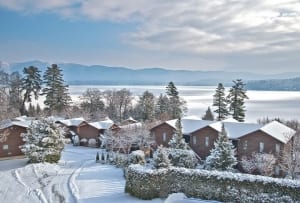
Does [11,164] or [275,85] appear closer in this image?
[11,164]

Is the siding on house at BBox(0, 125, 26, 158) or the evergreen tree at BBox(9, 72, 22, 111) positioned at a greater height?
the evergreen tree at BBox(9, 72, 22, 111)

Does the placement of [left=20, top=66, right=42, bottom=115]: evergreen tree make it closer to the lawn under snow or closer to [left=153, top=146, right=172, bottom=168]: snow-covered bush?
the lawn under snow

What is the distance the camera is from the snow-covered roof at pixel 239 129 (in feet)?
119

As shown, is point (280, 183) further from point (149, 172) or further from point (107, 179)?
point (107, 179)

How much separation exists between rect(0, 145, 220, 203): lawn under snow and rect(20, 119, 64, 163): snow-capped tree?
100 centimetres

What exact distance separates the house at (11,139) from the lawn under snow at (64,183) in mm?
4055

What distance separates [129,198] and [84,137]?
31602 mm

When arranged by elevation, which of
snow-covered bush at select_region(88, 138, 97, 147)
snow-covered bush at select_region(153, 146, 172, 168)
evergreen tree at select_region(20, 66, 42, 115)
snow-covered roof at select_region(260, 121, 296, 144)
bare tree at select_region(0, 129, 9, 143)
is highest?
evergreen tree at select_region(20, 66, 42, 115)

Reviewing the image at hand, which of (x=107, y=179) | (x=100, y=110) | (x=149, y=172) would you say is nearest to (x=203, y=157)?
(x=107, y=179)

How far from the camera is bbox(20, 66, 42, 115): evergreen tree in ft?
208

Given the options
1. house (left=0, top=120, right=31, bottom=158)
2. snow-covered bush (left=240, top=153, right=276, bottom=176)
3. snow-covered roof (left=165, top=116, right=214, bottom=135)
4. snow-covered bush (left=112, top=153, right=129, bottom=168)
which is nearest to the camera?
snow-covered bush (left=240, top=153, right=276, bottom=176)

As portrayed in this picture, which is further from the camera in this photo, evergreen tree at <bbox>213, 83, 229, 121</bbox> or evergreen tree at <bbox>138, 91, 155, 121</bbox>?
evergreen tree at <bbox>138, 91, 155, 121</bbox>

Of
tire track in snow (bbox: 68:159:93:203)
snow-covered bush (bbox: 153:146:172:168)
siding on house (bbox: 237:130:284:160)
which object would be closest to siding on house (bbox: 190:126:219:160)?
siding on house (bbox: 237:130:284:160)

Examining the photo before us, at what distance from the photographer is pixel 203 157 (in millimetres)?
39375
